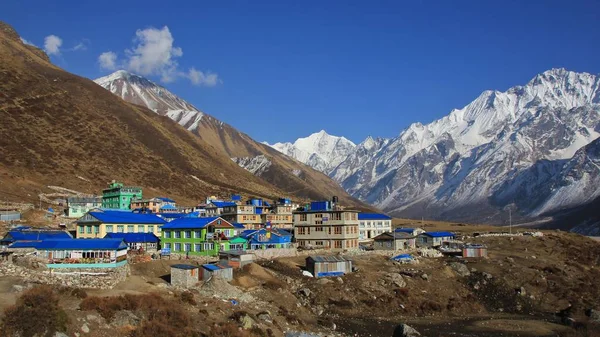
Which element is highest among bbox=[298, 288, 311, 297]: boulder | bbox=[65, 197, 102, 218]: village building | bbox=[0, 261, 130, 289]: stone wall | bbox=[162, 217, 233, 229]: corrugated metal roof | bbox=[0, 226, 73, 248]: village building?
bbox=[65, 197, 102, 218]: village building

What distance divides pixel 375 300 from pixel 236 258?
17926mm

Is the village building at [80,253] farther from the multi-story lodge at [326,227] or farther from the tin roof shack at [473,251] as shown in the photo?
the tin roof shack at [473,251]

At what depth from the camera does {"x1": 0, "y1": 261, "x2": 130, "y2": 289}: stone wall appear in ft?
168

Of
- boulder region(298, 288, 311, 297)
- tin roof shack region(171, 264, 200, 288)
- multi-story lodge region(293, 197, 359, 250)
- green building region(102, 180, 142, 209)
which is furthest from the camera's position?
green building region(102, 180, 142, 209)

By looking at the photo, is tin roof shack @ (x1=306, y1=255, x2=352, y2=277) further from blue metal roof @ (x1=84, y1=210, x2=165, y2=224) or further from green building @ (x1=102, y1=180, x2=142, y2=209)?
green building @ (x1=102, y1=180, x2=142, y2=209)

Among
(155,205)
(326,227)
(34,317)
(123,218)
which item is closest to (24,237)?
(123,218)

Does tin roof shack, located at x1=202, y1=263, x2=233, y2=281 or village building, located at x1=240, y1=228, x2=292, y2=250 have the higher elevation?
village building, located at x1=240, y1=228, x2=292, y2=250

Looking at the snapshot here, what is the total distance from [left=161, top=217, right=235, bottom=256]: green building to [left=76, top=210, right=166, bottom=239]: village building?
Answer: 10283mm

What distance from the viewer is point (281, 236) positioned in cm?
9644

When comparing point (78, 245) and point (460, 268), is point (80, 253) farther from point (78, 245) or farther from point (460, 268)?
point (460, 268)

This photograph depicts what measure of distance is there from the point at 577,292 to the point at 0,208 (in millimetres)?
102540

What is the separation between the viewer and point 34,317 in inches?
1570

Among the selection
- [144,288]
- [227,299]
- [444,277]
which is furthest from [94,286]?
[444,277]

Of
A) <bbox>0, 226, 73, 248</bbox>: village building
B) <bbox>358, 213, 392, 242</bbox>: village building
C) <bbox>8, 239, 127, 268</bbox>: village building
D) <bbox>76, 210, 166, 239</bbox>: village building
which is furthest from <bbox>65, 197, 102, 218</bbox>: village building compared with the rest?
<bbox>8, 239, 127, 268</bbox>: village building
